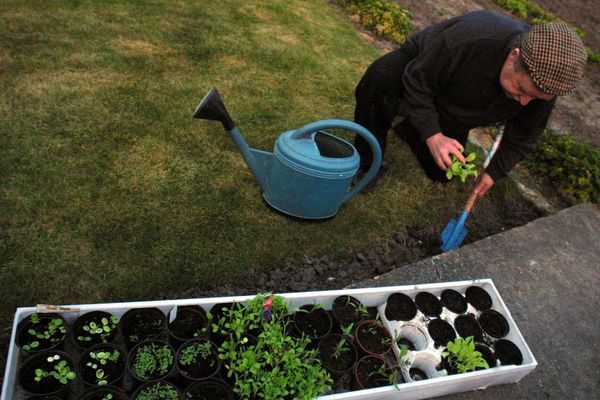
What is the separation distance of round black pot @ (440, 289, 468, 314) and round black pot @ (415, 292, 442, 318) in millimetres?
60

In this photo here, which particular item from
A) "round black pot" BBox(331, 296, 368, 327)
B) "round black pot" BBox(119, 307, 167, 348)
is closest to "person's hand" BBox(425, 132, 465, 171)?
"round black pot" BBox(331, 296, 368, 327)

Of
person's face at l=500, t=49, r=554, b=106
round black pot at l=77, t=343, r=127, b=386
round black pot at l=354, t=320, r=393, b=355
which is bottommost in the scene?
round black pot at l=354, t=320, r=393, b=355

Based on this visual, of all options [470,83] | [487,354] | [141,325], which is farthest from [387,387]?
[470,83]

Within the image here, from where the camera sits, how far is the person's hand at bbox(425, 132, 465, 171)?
229 centimetres

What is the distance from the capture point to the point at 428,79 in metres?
2.40

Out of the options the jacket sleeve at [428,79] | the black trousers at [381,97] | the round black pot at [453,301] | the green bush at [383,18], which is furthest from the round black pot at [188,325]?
the green bush at [383,18]

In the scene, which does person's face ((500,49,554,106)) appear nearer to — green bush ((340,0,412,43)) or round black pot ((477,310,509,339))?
round black pot ((477,310,509,339))

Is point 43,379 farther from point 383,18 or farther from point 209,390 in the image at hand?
point 383,18

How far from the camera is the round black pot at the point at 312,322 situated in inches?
75.4

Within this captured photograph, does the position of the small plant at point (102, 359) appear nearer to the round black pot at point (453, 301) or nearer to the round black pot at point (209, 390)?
the round black pot at point (209, 390)

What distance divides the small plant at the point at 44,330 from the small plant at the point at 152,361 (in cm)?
30

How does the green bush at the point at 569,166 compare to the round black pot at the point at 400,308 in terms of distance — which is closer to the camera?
the round black pot at the point at 400,308

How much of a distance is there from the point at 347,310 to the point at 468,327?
65cm

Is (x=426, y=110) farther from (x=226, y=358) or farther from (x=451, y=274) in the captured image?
(x=226, y=358)
